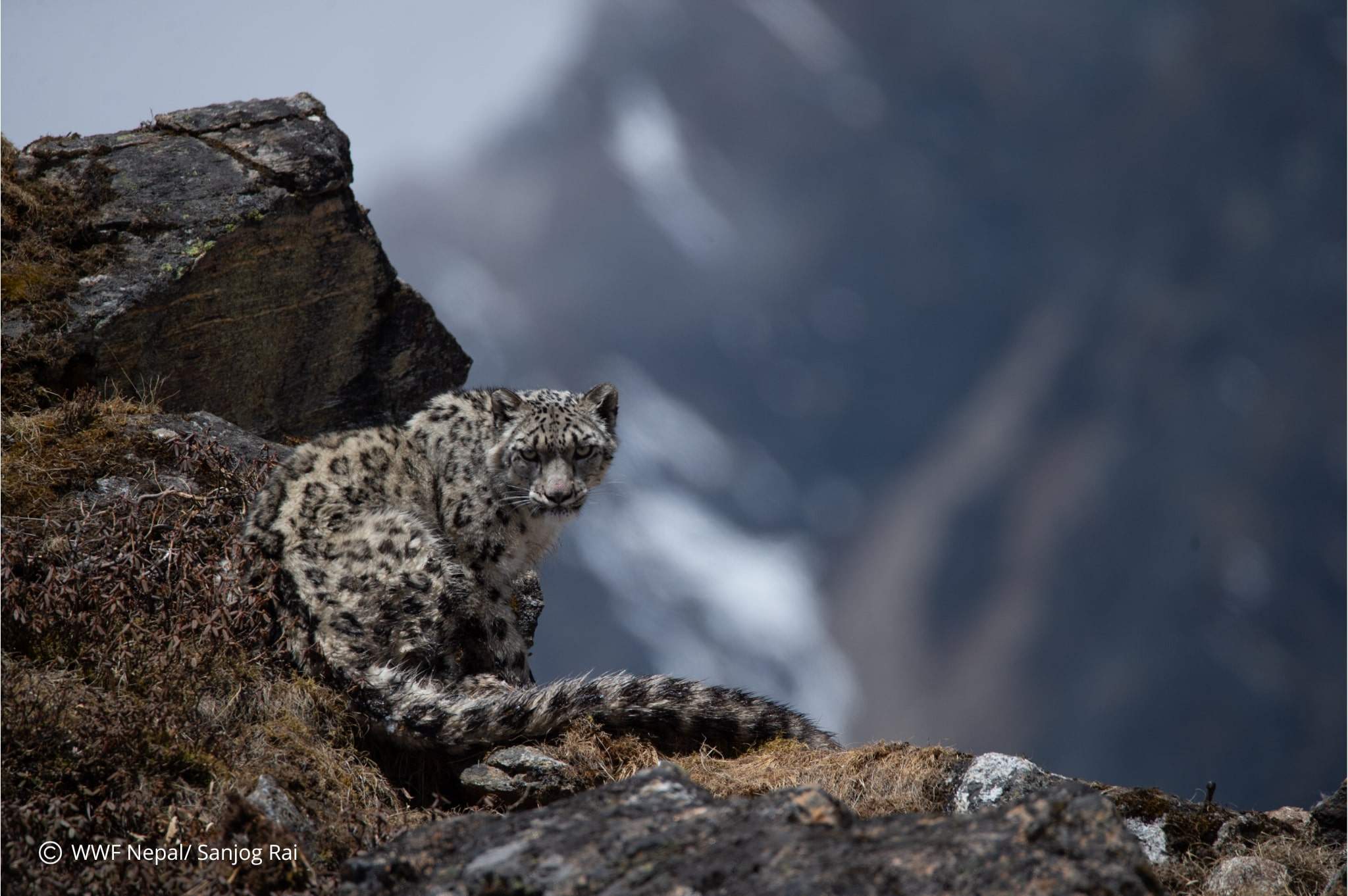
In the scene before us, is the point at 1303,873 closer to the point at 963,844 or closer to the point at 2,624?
the point at 963,844

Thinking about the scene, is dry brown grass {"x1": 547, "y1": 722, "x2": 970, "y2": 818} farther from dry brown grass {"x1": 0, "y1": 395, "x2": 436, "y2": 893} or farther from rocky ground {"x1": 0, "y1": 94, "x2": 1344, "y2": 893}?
dry brown grass {"x1": 0, "y1": 395, "x2": 436, "y2": 893}

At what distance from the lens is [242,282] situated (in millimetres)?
13625

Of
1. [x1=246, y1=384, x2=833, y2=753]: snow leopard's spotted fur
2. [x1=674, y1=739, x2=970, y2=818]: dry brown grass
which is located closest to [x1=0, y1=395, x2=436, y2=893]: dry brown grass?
[x1=246, y1=384, x2=833, y2=753]: snow leopard's spotted fur

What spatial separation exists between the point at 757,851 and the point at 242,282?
1116 cm

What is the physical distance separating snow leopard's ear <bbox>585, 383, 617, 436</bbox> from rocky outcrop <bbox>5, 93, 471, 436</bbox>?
507cm

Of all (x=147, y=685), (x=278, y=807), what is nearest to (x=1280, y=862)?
(x=278, y=807)

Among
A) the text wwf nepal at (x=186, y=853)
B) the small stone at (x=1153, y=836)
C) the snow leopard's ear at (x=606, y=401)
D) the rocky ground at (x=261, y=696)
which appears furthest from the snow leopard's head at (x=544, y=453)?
the small stone at (x=1153, y=836)

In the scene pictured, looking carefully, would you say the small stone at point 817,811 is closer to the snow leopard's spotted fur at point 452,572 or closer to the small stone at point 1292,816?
the snow leopard's spotted fur at point 452,572

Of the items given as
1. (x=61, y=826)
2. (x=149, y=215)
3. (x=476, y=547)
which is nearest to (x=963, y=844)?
(x=61, y=826)

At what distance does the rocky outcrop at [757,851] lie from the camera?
438 centimetres

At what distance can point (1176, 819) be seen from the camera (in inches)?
295

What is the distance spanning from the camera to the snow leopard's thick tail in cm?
800

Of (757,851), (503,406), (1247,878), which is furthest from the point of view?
(503,406)

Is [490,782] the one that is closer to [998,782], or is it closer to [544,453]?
[544,453]
